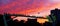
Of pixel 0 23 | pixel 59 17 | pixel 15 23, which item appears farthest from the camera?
pixel 59 17

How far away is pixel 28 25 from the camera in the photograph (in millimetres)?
19031

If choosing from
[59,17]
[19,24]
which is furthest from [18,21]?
[59,17]

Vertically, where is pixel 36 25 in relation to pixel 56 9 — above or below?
below

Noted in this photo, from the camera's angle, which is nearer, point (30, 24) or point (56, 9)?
point (30, 24)

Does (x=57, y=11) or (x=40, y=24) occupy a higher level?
(x=57, y=11)

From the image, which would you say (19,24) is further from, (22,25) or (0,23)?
(0,23)

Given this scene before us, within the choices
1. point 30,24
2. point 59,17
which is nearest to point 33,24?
point 30,24

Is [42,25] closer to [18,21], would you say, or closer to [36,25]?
[36,25]

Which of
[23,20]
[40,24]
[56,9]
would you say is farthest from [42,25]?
[56,9]

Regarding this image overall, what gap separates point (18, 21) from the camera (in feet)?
60.7

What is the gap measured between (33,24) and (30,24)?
1.49ft

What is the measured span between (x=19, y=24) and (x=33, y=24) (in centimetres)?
165

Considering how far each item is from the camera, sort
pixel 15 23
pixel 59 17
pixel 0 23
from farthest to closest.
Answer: pixel 59 17 → pixel 15 23 → pixel 0 23

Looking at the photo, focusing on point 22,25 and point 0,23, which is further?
point 22,25
